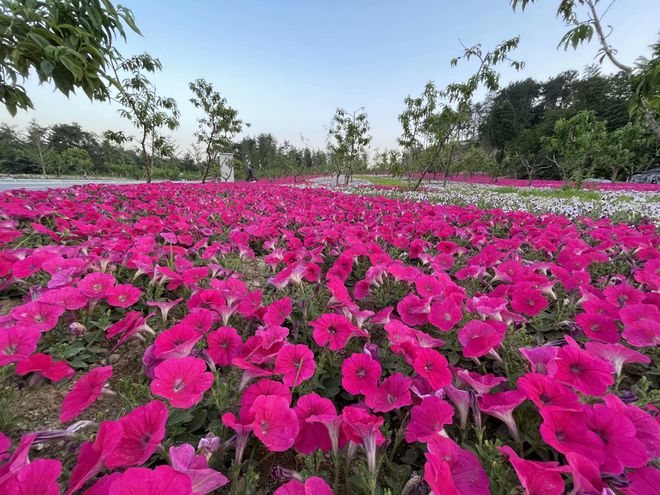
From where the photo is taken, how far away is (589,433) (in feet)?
2.43

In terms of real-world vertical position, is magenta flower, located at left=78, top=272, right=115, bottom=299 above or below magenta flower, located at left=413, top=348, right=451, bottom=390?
above

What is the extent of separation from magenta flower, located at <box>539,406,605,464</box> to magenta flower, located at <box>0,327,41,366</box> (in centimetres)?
165

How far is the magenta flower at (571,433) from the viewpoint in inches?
28.7

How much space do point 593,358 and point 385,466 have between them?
77 cm

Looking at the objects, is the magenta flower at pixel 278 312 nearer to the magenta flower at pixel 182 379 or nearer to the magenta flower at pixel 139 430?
the magenta flower at pixel 182 379

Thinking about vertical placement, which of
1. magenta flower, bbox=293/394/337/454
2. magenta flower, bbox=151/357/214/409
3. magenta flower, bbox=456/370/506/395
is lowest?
magenta flower, bbox=293/394/337/454

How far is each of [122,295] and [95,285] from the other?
0.52 feet

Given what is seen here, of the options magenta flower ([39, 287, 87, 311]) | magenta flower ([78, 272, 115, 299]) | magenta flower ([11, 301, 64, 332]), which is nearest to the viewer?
magenta flower ([11, 301, 64, 332])

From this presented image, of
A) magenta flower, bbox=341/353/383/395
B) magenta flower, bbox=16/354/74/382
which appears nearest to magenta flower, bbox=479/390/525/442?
magenta flower, bbox=341/353/383/395

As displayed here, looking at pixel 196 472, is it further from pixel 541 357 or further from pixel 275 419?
pixel 541 357

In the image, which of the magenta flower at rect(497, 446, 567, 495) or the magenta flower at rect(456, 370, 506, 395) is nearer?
the magenta flower at rect(497, 446, 567, 495)

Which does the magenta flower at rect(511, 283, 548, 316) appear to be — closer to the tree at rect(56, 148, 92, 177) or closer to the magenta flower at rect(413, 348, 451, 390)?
the magenta flower at rect(413, 348, 451, 390)

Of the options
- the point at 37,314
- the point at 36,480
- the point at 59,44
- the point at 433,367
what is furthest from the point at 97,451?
the point at 59,44

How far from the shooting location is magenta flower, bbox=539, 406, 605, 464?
2.39 ft
